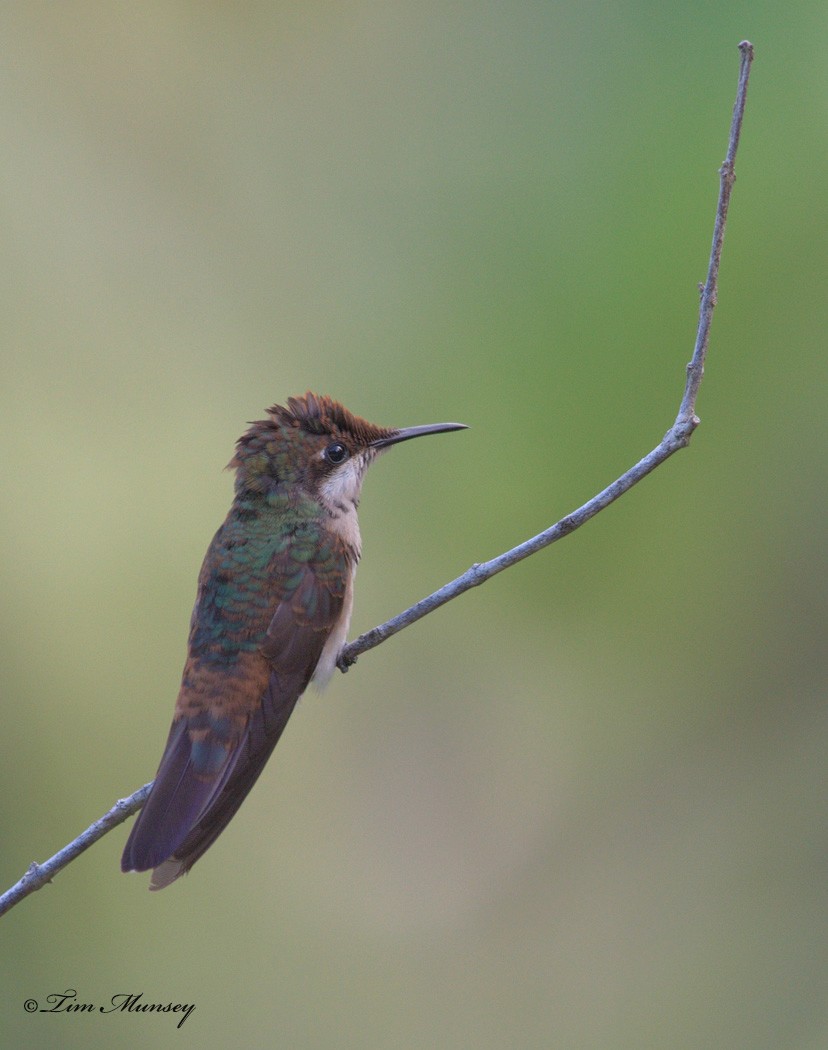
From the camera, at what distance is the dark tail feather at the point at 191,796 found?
3.09 m

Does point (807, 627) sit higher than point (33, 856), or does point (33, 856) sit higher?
point (33, 856)

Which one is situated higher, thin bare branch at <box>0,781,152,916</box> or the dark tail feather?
thin bare branch at <box>0,781,152,916</box>

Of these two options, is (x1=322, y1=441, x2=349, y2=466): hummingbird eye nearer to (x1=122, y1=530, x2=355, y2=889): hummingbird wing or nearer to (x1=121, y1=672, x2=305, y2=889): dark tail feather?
(x1=122, y1=530, x2=355, y2=889): hummingbird wing

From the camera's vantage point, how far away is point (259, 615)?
3703mm

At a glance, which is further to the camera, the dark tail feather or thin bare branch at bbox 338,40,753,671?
the dark tail feather

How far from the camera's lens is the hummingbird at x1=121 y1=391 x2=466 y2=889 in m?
3.23

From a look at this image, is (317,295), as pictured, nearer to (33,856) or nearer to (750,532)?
(750,532)

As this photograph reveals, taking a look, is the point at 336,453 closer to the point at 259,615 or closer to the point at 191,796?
the point at 259,615

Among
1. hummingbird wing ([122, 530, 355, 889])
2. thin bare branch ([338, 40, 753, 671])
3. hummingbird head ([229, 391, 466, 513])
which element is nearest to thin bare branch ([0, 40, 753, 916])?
thin bare branch ([338, 40, 753, 671])

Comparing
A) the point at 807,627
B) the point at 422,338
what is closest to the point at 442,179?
the point at 422,338

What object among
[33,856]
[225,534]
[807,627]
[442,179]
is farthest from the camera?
[442,179]

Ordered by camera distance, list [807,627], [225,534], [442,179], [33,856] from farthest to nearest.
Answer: [442,179]
[807,627]
[33,856]
[225,534]

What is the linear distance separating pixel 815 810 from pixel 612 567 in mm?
2055

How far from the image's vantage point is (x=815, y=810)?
7.14 m
